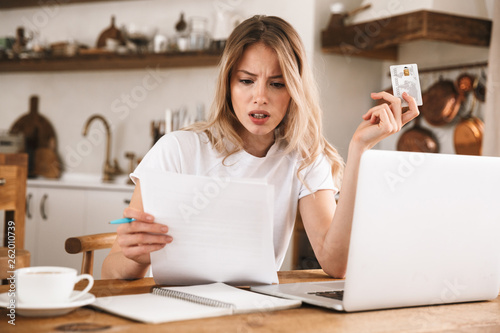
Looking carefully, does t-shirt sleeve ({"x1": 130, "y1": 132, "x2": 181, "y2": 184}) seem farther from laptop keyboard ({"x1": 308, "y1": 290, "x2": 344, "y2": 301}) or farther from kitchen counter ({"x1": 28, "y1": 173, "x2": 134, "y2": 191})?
kitchen counter ({"x1": 28, "y1": 173, "x2": 134, "y2": 191})

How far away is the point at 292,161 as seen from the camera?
1.82 m

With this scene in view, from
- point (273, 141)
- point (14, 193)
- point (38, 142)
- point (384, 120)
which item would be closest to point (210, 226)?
point (384, 120)

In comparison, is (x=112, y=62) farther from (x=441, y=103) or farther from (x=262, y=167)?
(x=262, y=167)

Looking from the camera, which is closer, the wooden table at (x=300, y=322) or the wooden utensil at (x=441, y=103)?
the wooden table at (x=300, y=322)

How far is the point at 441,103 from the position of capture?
135 inches

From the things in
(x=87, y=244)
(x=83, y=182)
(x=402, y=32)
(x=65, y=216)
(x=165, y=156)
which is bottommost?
(x=65, y=216)

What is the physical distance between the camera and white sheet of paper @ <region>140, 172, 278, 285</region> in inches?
44.3

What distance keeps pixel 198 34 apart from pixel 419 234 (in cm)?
305

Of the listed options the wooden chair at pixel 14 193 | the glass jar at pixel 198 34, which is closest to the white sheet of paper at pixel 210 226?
the wooden chair at pixel 14 193

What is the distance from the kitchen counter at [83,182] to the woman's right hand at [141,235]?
2494 mm

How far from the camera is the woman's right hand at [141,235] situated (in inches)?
45.1

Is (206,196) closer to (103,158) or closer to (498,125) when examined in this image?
(498,125)

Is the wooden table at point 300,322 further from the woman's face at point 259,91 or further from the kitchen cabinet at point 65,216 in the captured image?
the kitchen cabinet at point 65,216

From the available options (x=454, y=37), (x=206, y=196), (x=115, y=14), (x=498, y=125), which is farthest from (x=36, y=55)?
(x=206, y=196)
